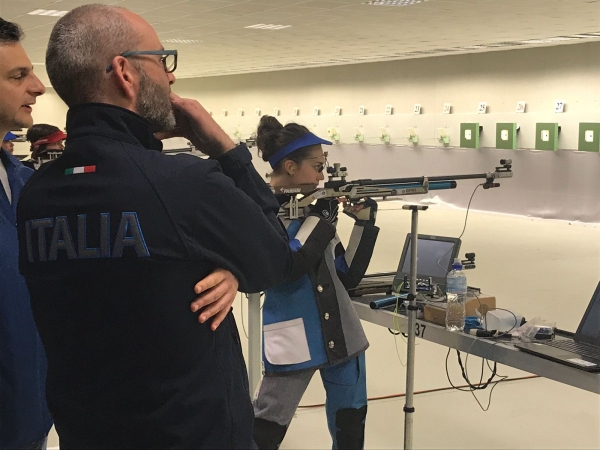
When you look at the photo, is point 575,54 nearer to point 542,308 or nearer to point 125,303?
point 542,308

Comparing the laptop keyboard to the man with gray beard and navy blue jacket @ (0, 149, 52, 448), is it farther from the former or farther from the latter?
navy blue jacket @ (0, 149, 52, 448)

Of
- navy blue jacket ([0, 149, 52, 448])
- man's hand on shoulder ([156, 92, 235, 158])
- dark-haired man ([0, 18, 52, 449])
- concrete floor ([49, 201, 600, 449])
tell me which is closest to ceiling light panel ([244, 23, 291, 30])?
concrete floor ([49, 201, 600, 449])

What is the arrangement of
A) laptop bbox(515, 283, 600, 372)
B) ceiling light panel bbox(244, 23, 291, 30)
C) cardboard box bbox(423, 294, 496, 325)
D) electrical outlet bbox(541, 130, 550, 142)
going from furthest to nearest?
electrical outlet bbox(541, 130, 550, 142), ceiling light panel bbox(244, 23, 291, 30), cardboard box bbox(423, 294, 496, 325), laptop bbox(515, 283, 600, 372)

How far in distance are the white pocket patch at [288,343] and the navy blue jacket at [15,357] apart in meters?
0.86

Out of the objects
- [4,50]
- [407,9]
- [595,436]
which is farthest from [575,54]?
[4,50]

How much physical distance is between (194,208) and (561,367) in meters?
1.52

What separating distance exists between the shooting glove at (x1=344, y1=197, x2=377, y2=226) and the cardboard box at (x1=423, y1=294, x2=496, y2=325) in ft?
1.33

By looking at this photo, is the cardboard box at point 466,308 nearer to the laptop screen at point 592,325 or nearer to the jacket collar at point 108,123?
the laptop screen at point 592,325

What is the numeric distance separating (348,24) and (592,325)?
746cm

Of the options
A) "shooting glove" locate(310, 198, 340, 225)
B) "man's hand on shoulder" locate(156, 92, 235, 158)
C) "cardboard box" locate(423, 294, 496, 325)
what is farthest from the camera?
"cardboard box" locate(423, 294, 496, 325)

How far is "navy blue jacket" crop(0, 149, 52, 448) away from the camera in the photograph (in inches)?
69.1

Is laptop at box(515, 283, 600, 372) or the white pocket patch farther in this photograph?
the white pocket patch

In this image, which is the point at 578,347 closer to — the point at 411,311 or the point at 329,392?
the point at 411,311

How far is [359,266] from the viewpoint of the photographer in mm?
2789
